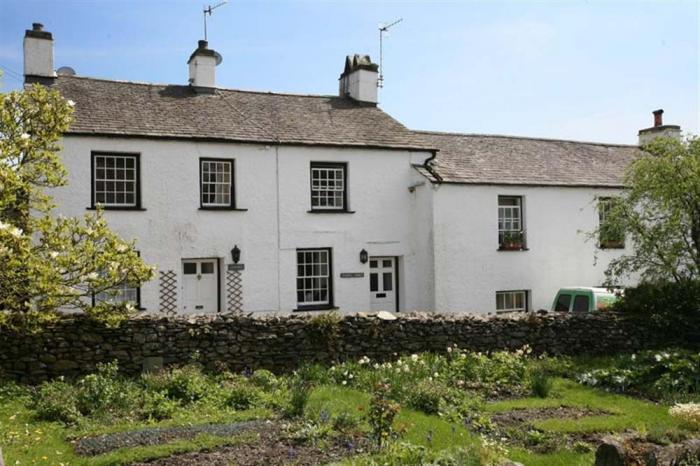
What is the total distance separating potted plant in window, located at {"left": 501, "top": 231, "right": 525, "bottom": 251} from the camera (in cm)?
2194

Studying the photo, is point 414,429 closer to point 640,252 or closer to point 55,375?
point 55,375

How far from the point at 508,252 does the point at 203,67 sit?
12065 millimetres

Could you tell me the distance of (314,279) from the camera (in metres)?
20.1

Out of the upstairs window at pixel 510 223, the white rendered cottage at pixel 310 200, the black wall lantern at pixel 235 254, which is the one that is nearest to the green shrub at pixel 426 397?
the white rendered cottage at pixel 310 200

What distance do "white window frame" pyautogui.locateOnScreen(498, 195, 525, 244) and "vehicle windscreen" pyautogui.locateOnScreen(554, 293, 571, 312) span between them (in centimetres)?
359

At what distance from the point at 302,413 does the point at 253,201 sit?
1049cm

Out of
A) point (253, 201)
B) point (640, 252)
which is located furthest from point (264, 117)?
point (640, 252)

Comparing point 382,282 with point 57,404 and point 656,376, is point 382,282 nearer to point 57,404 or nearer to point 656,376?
point 656,376

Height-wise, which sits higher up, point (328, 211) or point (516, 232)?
point (328, 211)

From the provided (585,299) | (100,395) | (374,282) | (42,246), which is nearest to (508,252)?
(585,299)

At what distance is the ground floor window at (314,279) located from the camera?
65.3 ft

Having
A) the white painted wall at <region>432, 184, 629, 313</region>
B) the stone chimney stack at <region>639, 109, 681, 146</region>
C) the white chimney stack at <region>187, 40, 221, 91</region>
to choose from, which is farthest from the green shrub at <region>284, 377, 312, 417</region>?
the stone chimney stack at <region>639, 109, 681, 146</region>

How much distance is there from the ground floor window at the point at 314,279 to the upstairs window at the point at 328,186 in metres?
1.47

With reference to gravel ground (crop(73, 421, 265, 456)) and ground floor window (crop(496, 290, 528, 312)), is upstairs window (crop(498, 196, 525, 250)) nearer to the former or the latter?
ground floor window (crop(496, 290, 528, 312))
